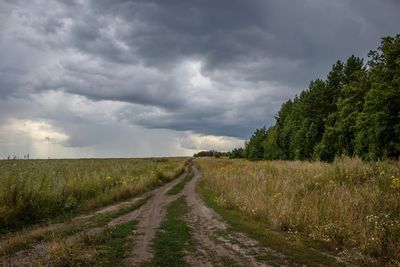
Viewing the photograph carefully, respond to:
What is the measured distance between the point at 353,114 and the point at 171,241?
35.7m

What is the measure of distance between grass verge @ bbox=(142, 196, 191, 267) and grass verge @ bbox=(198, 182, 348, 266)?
1.83 metres

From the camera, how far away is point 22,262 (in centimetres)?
762

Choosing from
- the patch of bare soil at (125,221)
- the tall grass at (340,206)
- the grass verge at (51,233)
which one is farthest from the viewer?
the tall grass at (340,206)

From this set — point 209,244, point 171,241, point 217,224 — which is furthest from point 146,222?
point 209,244

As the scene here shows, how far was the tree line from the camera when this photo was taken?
32.9 metres

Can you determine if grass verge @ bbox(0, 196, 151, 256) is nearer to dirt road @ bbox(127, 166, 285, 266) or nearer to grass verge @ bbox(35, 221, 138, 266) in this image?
grass verge @ bbox(35, 221, 138, 266)

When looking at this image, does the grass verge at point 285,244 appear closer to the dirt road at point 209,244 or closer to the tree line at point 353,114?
the dirt road at point 209,244

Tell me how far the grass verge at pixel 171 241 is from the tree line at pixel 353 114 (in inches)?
411

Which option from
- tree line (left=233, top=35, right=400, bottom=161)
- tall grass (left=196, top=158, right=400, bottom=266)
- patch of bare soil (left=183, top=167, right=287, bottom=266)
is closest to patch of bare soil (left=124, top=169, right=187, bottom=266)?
patch of bare soil (left=183, top=167, right=287, bottom=266)

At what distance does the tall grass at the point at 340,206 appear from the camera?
9461 millimetres

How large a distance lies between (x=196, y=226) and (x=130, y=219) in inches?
103

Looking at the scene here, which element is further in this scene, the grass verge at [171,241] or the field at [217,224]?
the field at [217,224]

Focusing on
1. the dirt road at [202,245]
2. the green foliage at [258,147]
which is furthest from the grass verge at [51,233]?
the green foliage at [258,147]

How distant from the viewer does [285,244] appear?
10188mm
